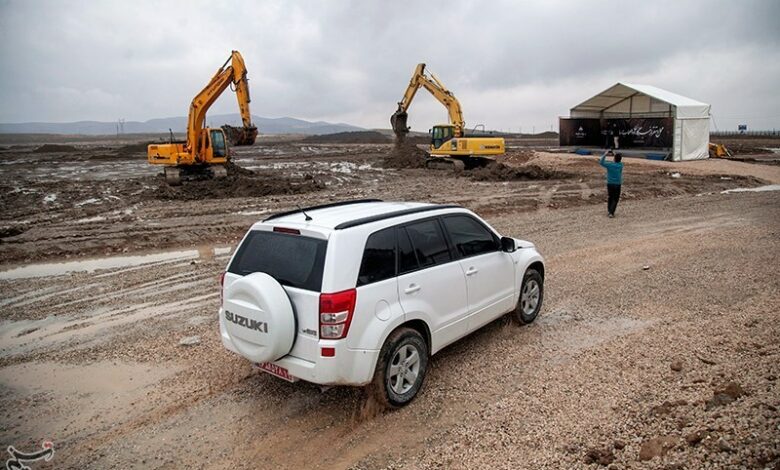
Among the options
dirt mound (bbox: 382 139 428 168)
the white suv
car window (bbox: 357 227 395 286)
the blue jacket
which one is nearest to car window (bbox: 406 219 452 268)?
the white suv

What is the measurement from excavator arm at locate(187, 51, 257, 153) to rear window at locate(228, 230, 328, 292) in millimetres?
18549

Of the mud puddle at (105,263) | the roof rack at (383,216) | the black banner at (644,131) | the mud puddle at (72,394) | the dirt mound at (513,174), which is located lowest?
the mud puddle at (72,394)

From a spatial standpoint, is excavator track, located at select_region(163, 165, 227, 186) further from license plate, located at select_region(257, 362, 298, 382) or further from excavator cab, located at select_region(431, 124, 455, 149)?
license plate, located at select_region(257, 362, 298, 382)

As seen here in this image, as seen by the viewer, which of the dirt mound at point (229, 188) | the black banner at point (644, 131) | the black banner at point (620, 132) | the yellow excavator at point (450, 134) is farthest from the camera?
the black banner at point (620, 132)

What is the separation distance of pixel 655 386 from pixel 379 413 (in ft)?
8.32

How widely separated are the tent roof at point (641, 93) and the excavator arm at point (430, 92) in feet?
42.2

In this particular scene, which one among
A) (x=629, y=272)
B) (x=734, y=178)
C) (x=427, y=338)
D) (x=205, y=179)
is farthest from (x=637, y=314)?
(x=734, y=178)

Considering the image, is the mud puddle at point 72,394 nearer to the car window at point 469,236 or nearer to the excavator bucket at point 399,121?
the car window at point 469,236

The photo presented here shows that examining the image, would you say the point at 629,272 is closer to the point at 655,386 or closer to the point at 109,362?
the point at 655,386

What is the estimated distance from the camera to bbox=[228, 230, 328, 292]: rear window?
4516 millimetres

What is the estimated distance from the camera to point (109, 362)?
618 centimetres

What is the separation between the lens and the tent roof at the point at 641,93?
3219 cm

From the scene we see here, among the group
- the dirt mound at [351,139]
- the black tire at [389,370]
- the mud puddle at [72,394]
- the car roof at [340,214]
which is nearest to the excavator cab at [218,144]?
the mud puddle at [72,394]

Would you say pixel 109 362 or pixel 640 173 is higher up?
pixel 640 173
